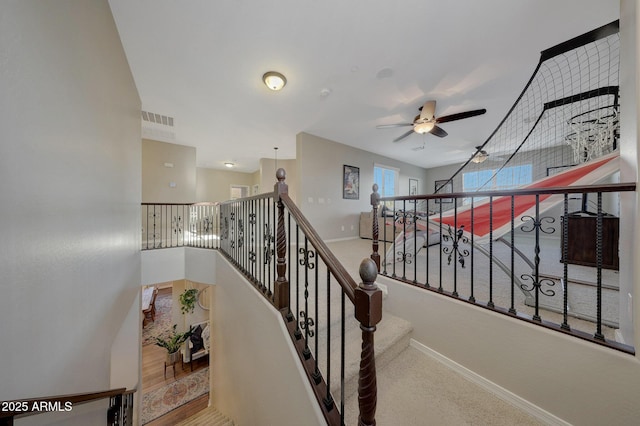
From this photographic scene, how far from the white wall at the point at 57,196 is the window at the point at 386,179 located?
638cm

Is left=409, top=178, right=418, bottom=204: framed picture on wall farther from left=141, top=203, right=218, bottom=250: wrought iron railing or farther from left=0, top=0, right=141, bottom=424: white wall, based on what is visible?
left=0, top=0, right=141, bottom=424: white wall

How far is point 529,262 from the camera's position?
1941 mm

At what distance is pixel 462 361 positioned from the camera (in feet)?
5.30

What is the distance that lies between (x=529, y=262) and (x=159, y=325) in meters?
10.2

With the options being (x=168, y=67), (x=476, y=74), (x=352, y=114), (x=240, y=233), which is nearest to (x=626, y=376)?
(x=240, y=233)

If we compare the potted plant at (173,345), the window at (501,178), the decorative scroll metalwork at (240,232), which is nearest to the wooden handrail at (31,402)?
the decorative scroll metalwork at (240,232)

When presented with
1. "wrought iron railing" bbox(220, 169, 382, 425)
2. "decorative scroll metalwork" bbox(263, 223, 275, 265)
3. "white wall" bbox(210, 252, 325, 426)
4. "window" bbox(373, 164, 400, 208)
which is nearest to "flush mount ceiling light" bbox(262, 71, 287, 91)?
"wrought iron railing" bbox(220, 169, 382, 425)

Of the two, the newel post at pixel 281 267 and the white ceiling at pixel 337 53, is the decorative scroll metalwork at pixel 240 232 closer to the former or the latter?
the newel post at pixel 281 267

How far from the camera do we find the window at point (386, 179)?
7.13 metres

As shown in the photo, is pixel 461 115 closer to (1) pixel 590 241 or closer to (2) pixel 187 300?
(1) pixel 590 241

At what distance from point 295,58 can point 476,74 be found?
256 cm

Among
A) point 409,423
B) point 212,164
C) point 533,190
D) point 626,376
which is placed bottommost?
point 409,423

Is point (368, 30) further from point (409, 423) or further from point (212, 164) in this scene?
point (212, 164)

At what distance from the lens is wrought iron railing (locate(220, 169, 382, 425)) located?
2.75ft
